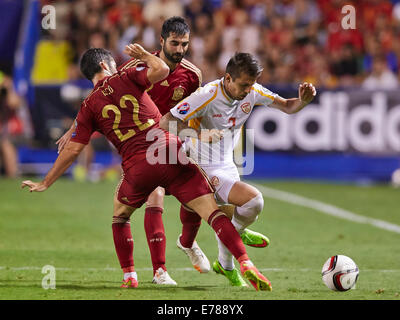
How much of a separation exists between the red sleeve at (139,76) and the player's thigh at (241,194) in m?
1.14

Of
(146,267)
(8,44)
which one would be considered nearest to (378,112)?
(8,44)

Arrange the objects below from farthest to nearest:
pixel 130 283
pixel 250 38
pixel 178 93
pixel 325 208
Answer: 1. pixel 250 38
2. pixel 325 208
3. pixel 178 93
4. pixel 130 283

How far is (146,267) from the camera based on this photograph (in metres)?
8.45

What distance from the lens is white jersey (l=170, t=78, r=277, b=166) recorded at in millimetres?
7195

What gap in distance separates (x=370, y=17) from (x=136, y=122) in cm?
1365

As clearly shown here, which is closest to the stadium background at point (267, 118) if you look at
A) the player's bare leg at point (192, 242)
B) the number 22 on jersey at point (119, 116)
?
the player's bare leg at point (192, 242)

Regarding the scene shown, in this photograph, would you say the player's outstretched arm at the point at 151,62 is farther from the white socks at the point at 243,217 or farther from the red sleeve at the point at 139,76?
the white socks at the point at 243,217

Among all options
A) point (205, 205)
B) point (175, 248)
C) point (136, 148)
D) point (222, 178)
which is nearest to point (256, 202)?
point (222, 178)

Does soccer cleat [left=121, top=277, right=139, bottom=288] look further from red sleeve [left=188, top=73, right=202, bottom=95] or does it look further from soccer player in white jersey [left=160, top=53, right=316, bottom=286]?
red sleeve [left=188, top=73, right=202, bottom=95]

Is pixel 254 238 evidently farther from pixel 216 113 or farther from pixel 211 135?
pixel 211 135

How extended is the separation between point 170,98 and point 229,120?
32.5 inches

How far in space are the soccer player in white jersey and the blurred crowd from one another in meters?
9.67

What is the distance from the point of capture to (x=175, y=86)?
7945 millimetres

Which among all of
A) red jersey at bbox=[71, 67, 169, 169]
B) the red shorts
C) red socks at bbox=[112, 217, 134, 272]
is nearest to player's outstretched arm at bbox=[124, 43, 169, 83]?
red jersey at bbox=[71, 67, 169, 169]
